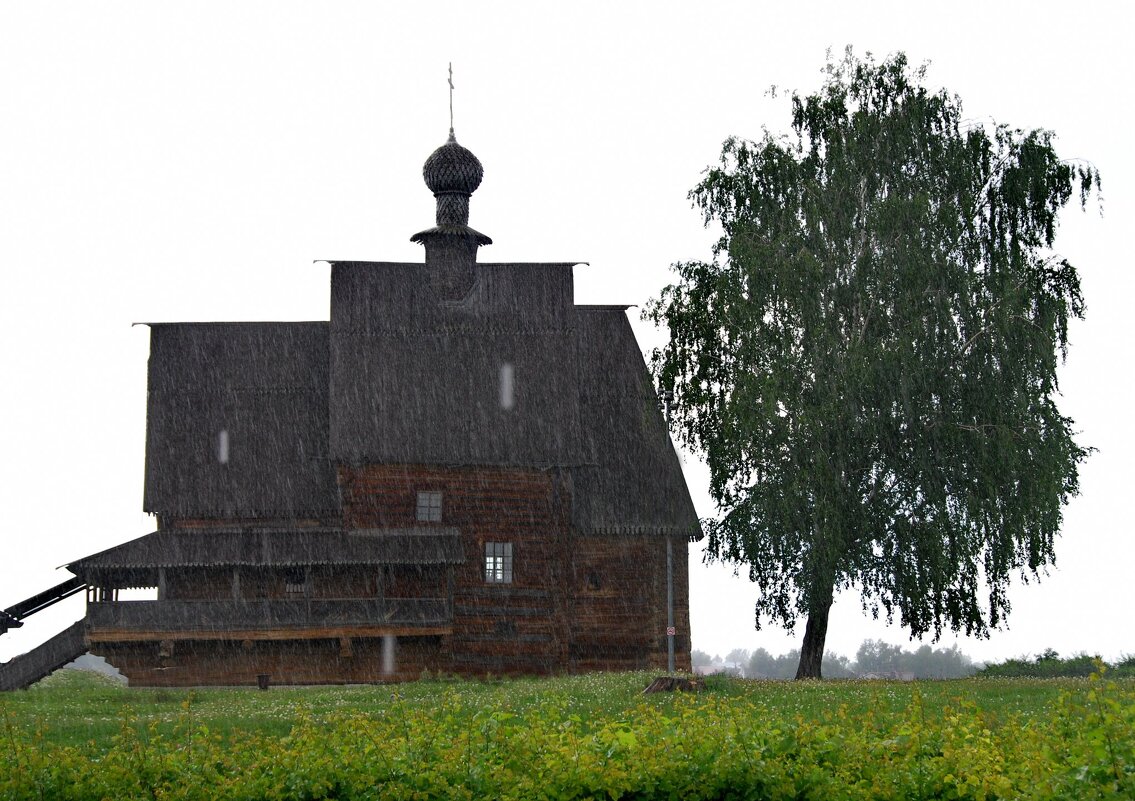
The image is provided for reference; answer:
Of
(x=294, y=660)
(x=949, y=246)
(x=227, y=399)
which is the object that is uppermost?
(x=949, y=246)

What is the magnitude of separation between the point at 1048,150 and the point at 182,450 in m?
23.9

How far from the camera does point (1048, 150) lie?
31516 millimetres

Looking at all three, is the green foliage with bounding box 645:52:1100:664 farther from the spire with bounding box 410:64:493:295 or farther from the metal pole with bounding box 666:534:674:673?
the spire with bounding box 410:64:493:295

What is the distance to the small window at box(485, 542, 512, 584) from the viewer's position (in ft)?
112

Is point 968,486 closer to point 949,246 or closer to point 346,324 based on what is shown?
point 949,246

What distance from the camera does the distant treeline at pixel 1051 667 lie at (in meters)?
32.0

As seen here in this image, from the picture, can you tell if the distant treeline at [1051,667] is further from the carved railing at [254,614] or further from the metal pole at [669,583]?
the carved railing at [254,614]

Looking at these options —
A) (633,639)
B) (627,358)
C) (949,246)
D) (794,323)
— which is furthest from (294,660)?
(949,246)

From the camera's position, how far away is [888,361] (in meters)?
29.1

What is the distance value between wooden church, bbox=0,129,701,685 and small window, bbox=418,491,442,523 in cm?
4

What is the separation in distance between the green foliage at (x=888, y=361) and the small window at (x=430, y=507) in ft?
22.6

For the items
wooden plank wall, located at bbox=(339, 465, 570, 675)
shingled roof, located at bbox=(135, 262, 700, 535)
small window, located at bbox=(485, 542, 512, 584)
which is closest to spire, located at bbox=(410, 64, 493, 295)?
shingled roof, located at bbox=(135, 262, 700, 535)

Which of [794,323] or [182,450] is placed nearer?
[794,323]

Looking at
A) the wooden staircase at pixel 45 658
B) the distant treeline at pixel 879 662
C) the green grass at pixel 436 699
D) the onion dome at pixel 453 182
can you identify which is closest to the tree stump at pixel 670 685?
the green grass at pixel 436 699
